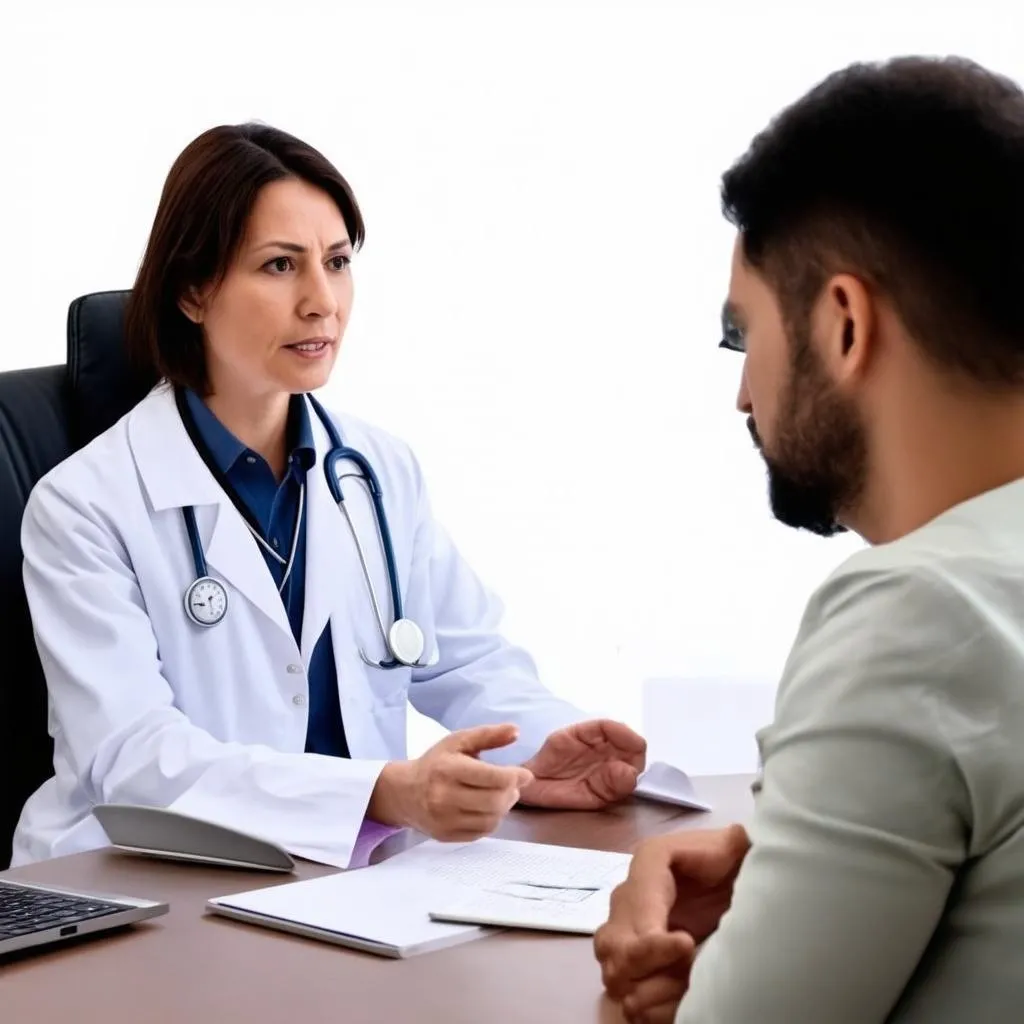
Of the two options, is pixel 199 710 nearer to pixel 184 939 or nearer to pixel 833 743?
pixel 184 939

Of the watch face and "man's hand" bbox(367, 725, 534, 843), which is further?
the watch face

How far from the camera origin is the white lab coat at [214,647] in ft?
5.33

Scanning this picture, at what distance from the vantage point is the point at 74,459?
79.3 inches

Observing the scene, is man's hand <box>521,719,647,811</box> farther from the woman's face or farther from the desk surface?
the woman's face

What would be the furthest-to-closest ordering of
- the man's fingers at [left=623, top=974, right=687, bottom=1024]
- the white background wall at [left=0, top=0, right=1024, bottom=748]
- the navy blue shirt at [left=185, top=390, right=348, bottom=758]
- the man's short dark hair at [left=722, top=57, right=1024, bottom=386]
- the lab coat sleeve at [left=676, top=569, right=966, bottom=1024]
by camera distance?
the white background wall at [left=0, top=0, right=1024, bottom=748] → the navy blue shirt at [left=185, top=390, right=348, bottom=758] → the man's fingers at [left=623, top=974, right=687, bottom=1024] → the man's short dark hair at [left=722, top=57, right=1024, bottom=386] → the lab coat sleeve at [left=676, top=569, right=966, bottom=1024]

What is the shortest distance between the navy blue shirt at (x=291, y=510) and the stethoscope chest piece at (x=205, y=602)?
0.31 feet

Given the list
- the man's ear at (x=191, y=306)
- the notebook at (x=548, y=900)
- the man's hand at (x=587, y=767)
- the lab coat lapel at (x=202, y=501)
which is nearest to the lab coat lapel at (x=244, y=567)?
the lab coat lapel at (x=202, y=501)

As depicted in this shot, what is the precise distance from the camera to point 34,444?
6.92 feet

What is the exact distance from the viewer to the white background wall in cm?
318

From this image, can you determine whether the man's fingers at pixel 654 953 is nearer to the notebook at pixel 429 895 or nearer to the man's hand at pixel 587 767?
the notebook at pixel 429 895

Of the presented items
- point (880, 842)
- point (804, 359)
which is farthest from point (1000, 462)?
point (880, 842)

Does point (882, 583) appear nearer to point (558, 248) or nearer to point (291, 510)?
point (291, 510)

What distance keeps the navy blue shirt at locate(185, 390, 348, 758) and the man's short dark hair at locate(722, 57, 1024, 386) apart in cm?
129

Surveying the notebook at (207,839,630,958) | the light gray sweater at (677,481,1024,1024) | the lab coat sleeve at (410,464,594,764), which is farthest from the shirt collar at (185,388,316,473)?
the light gray sweater at (677,481,1024,1024)
